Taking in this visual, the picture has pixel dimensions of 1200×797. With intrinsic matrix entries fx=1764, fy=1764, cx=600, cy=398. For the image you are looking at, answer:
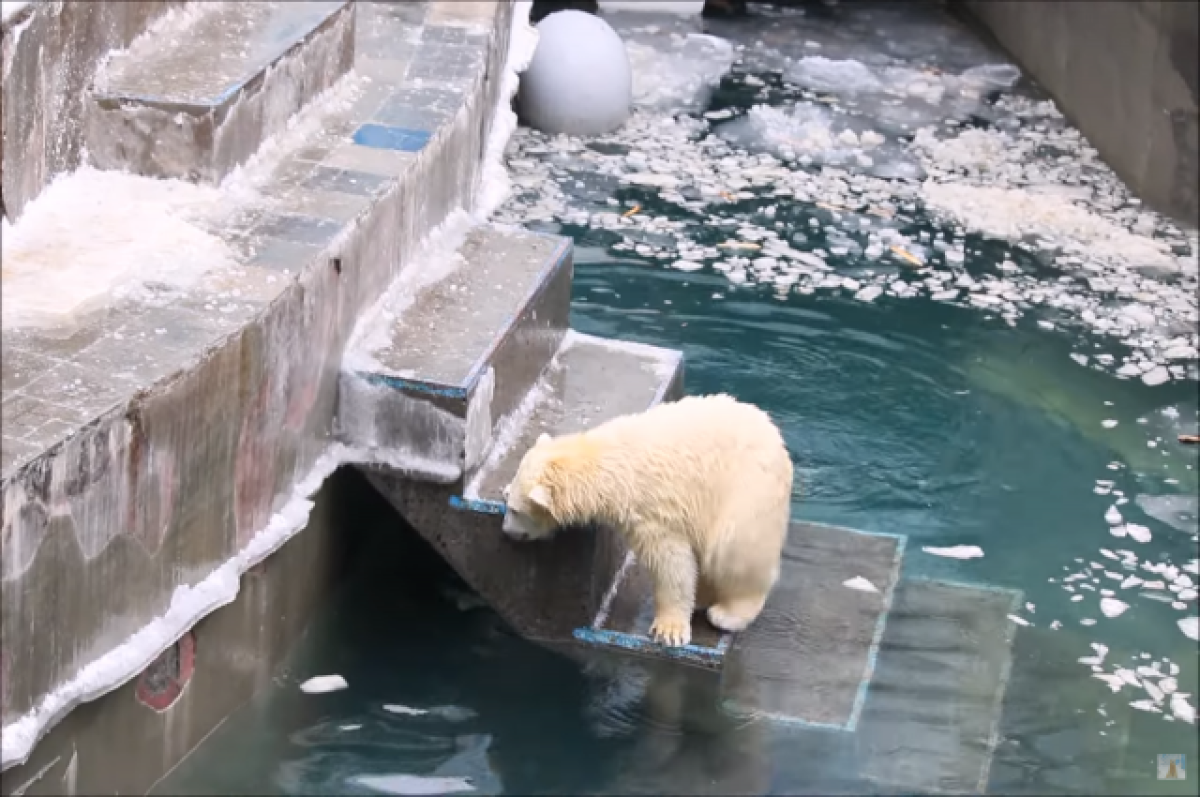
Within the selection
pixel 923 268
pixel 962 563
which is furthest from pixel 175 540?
pixel 923 268

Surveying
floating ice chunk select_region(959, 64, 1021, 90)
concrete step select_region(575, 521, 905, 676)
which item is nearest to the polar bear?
concrete step select_region(575, 521, 905, 676)

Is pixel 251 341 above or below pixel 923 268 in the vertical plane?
above

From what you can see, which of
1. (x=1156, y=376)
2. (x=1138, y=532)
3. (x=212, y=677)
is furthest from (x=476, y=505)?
(x=1156, y=376)

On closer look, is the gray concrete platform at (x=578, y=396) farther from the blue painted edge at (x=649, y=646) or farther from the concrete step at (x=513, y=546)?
the blue painted edge at (x=649, y=646)

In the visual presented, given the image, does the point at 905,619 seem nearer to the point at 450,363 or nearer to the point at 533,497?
the point at 533,497

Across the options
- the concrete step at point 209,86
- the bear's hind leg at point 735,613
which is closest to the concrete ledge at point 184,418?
the concrete step at point 209,86

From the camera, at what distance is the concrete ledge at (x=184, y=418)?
4.38m

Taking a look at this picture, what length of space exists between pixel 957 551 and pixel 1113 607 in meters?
0.67

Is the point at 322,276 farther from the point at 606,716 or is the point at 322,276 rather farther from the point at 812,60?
the point at 812,60

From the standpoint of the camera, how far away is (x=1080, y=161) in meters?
11.6

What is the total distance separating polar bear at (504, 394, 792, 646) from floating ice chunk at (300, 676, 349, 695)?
2.52ft

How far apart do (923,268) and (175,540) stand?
576 centimetres

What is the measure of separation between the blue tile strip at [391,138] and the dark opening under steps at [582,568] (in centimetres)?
45

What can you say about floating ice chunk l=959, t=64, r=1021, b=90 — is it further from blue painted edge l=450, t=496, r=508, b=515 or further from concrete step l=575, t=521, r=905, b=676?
blue painted edge l=450, t=496, r=508, b=515
